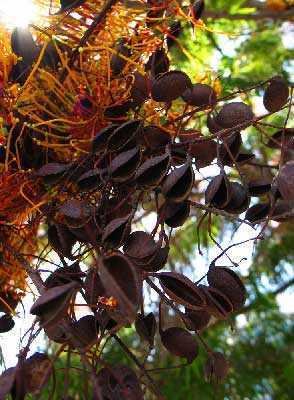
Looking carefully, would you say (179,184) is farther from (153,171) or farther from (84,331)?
(84,331)

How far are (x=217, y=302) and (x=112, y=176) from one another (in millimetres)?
160

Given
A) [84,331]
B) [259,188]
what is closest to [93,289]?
[84,331]

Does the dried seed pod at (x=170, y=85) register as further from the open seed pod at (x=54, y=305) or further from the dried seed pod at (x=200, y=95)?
the open seed pod at (x=54, y=305)

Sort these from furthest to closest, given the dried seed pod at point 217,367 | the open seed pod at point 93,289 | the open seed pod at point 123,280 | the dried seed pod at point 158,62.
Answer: the dried seed pod at point 158,62 → the dried seed pod at point 217,367 → the open seed pod at point 93,289 → the open seed pod at point 123,280

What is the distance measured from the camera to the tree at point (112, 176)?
655 millimetres

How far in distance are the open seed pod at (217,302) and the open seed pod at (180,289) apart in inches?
1.3

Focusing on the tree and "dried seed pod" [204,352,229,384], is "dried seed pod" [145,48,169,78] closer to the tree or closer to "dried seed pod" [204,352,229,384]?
the tree

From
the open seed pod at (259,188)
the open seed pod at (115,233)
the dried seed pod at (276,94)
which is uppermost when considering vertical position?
the dried seed pod at (276,94)

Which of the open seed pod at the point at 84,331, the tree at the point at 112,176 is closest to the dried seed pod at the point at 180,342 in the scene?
the tree at the point at 112,176

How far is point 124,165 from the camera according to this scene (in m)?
0.71

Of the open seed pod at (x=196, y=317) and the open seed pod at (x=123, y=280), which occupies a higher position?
the open seed pod at (x=196, y=317)

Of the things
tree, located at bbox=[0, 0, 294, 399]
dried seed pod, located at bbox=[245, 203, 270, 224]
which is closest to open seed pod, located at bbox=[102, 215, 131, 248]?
tree, located at bbox=[0, 0, 294, 399]

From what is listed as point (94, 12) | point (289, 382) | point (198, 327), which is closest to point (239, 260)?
point (198, 327)

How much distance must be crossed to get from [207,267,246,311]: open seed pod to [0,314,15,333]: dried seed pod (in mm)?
275
